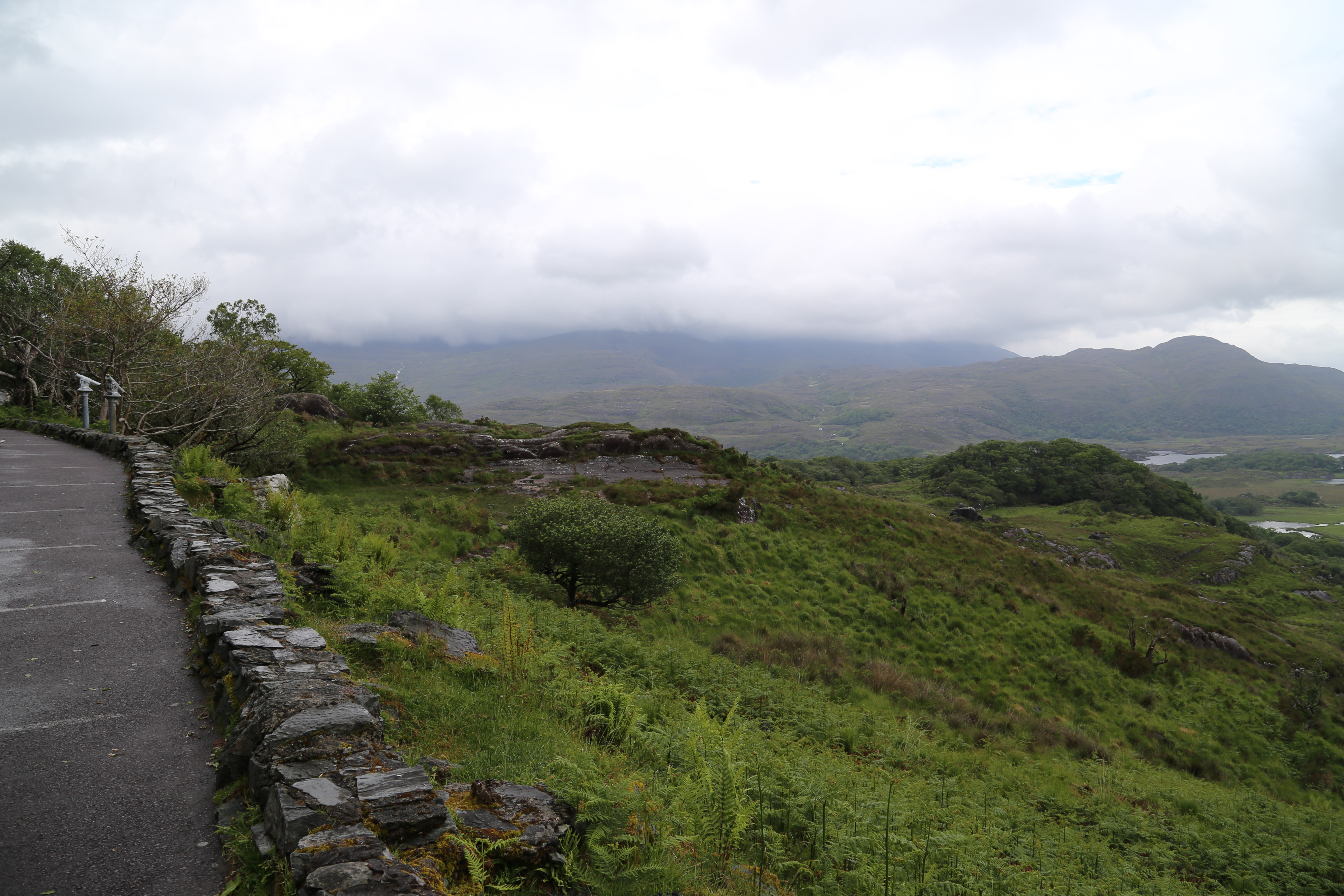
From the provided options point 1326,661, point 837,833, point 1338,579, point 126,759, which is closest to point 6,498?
point 126,759

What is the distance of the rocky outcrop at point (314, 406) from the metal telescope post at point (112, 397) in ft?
76.5

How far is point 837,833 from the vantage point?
261 inches

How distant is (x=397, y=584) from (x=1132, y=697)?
87.0 ft

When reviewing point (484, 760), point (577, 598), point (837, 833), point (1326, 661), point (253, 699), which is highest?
point (253, 699)

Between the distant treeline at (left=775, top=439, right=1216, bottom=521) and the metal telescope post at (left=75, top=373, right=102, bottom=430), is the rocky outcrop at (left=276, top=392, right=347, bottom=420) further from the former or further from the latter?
the distant treeline at (left=775, top=439, right=1216, bottom=521)

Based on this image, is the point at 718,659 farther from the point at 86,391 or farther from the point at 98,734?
the point at 86,391

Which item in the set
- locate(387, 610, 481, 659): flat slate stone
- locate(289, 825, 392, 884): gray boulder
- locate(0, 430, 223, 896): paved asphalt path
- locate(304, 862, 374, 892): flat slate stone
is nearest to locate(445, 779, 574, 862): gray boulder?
locate(289, 825, 392, 884): gray boulder

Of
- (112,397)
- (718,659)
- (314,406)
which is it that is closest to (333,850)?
(718,659)

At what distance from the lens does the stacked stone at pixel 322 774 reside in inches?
136

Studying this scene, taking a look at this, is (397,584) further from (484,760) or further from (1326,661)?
(1326,661)

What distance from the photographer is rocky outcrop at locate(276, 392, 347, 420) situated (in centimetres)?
4494

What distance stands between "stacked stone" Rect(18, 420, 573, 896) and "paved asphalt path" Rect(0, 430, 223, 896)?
12.0 inches

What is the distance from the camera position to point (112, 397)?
1973 cm

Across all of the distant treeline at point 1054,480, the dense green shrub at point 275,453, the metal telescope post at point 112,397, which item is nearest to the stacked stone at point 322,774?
the metal telescope post at point 112,397
